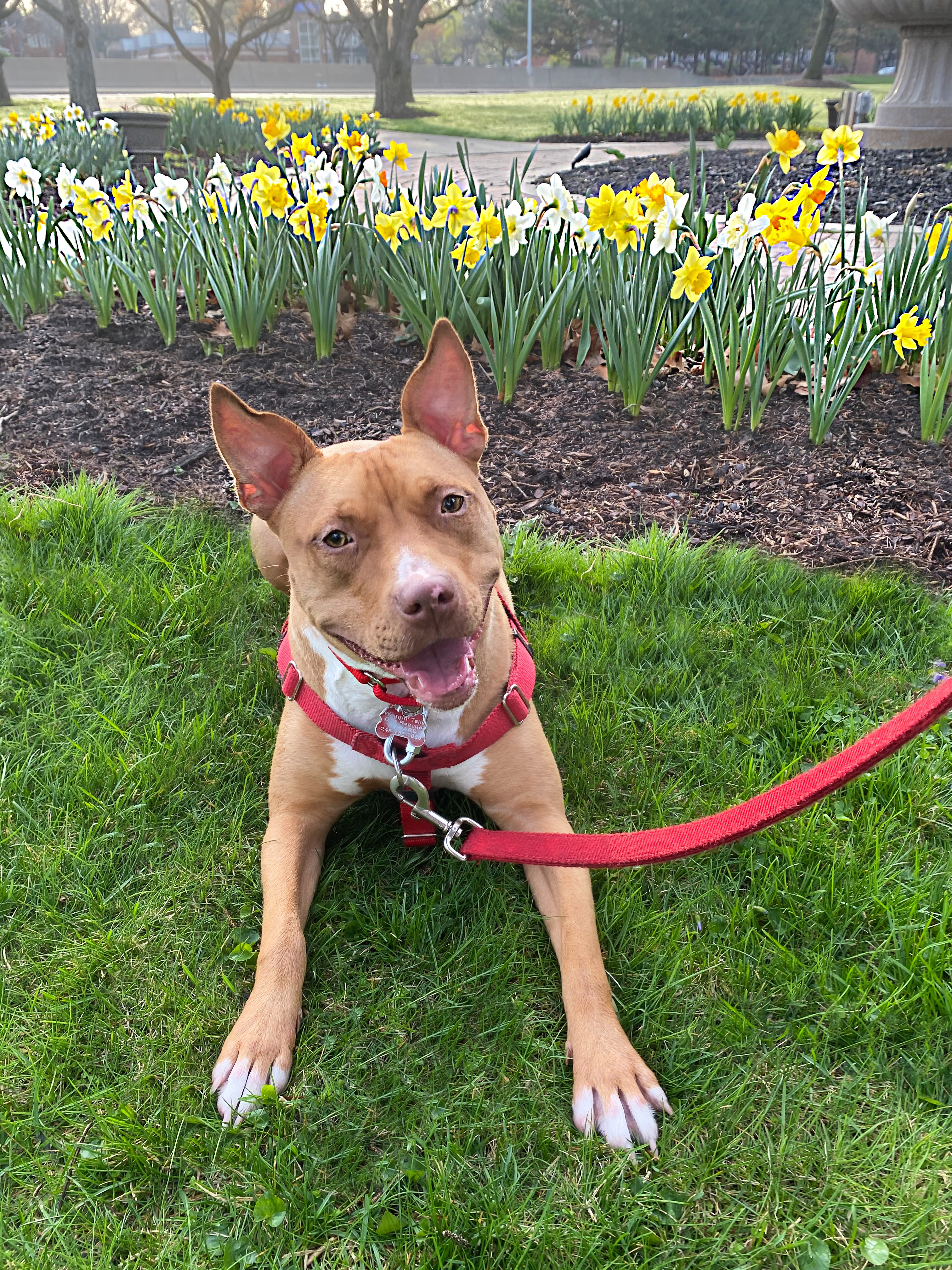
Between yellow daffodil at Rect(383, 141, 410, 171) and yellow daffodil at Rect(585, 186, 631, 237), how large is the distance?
1.27 m

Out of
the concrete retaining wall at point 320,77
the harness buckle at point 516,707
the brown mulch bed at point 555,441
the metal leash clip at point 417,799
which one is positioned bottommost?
the metal leash clip at point 417,799

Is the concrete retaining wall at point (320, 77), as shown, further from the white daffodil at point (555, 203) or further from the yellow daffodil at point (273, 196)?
the white daffodil at point (555, 203)

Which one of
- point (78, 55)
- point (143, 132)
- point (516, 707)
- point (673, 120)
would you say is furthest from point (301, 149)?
point (78, 55)

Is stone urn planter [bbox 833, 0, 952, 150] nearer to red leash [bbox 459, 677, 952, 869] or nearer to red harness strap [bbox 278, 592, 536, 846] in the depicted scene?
red harness strap [bbox 278, 592, 536, 846]

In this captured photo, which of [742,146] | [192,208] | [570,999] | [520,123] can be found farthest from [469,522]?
[520,123]

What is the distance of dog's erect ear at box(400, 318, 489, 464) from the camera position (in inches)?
83.0

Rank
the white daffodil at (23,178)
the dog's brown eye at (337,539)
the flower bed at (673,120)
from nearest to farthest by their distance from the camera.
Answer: the dog's brown eye at (337,539) → the white daffodil at (23,178) → the flower bed at (673,120)

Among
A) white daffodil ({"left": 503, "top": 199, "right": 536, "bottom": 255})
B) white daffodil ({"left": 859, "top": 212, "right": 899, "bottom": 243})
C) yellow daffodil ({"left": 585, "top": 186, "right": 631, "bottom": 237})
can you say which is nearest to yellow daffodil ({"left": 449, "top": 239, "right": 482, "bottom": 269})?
white daffodil ({"left": 503, "top": 199, "right": 536, "bottom": 255})

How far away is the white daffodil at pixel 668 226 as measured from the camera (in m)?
3.53

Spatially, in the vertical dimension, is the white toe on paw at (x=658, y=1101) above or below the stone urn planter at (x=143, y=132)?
below

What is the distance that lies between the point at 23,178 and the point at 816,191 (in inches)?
164

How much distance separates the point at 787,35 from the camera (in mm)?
47219

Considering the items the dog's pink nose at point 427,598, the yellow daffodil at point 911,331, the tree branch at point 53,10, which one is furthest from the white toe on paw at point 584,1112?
the tree branch at point 53,10

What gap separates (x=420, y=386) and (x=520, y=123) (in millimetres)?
22904
